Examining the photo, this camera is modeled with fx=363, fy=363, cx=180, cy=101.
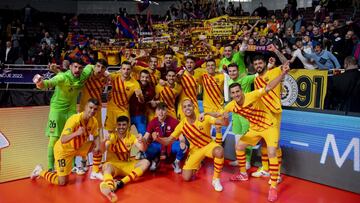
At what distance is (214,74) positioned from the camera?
21.6 ft

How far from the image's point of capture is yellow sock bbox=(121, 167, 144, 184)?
5.34 meters

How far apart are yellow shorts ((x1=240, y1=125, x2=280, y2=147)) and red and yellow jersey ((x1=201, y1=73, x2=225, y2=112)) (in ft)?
3.94

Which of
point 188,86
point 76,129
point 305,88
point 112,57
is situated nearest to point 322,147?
point 305,88

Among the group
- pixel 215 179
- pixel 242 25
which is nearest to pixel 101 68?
pixel 215 179

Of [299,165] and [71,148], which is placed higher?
[71,148]

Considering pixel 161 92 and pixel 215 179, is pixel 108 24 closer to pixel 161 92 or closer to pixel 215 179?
pixel 161 92

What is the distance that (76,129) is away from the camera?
518 centimetres

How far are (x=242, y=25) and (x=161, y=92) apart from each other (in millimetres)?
6875

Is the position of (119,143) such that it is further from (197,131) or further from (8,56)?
(8,56)

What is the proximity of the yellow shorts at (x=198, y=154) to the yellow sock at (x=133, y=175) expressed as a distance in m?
0.72

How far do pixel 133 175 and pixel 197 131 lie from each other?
45.9 inches

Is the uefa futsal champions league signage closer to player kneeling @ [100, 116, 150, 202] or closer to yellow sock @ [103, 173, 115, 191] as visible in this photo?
player kneeling @ [100, 116, 150, 202]

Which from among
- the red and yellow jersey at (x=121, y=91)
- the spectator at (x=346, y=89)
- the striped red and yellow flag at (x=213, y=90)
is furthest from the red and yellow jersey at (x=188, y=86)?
the spectator at (x=346, y=89)

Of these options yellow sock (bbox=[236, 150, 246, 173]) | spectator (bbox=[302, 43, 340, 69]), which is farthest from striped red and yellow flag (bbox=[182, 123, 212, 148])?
spectator (bbox=[302, 43, 340, 69])
